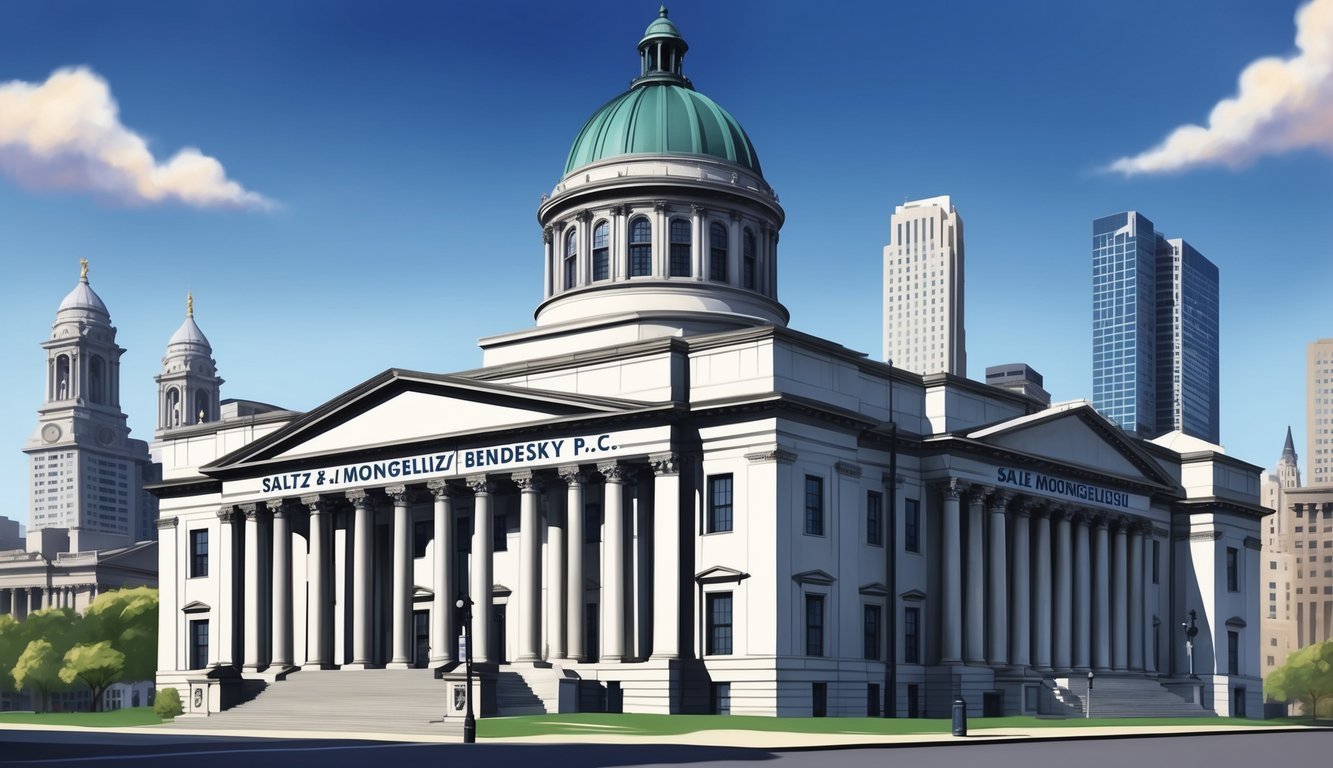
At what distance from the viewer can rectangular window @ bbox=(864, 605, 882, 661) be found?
7350cm

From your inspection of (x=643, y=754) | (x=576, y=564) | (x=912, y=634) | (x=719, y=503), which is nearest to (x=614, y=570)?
(x=576, y=564)

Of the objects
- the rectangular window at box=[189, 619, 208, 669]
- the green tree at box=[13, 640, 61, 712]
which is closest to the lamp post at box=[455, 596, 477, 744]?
the rectangular window at box=[189, 619, 208, 669]

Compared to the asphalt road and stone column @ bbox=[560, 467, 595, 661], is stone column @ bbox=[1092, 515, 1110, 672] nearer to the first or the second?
stone column @ bbox=[560, 467, 595, 661]

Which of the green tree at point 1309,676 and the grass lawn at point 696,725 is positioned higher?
the grass lawn at point 696,725

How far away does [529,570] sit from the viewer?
7181cm

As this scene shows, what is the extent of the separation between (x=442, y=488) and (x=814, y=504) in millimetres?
16683

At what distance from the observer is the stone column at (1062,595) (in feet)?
279

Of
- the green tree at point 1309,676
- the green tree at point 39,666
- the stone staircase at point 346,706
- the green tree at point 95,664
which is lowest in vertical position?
the green tree at point 1309,676

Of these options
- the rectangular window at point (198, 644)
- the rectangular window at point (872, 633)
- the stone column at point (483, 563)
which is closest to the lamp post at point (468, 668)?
the stone column at point (483, 563)

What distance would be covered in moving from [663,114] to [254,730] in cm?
3950

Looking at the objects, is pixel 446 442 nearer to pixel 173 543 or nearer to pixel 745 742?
pixel 173 543

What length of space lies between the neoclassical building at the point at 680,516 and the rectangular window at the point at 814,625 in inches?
11.7

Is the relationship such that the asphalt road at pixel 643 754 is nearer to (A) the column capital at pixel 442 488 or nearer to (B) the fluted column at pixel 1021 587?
(A) the column capital at pixel 442 488

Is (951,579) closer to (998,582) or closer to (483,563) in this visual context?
(998,582)
